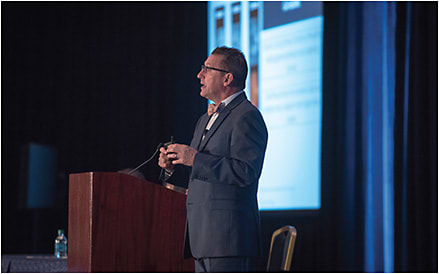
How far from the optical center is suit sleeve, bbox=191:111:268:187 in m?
1.77

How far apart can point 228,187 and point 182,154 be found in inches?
7.8

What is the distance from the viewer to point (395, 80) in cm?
383

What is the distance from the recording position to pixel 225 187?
1.84m

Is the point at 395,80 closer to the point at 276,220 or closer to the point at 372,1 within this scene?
the point at 372,1

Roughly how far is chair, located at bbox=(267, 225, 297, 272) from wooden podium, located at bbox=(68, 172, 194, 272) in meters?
0.55

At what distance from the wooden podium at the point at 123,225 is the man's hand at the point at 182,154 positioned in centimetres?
56

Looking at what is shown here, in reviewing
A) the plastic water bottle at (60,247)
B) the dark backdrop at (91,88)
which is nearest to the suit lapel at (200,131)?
the plastic water bottle at (60,247)

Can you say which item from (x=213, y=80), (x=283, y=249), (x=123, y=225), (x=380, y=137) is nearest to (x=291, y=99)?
(x=380, y=137)

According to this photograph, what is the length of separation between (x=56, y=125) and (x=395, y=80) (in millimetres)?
4245

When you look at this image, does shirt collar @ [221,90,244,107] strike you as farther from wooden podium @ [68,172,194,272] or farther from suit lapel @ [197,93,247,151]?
wooden podium @ [68,172,194,272]

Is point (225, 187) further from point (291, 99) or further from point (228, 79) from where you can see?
point (291, 99)

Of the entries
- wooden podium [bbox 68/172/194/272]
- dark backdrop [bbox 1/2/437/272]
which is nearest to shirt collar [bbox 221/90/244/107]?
wooden podium [bbox 68/172/194/272]

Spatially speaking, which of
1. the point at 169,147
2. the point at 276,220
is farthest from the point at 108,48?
the point at 169,147

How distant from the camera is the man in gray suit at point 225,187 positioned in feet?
5.86
